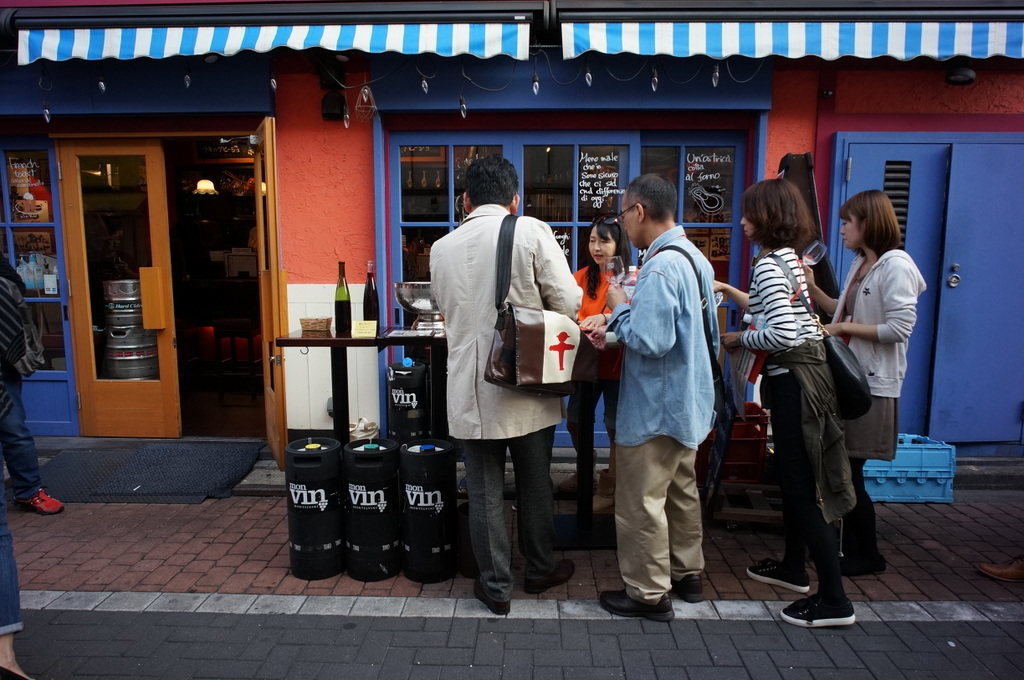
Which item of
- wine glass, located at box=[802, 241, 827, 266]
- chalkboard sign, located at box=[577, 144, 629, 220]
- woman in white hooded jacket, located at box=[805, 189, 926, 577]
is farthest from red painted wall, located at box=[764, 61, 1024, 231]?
wine glass, located at box=[802, 241, 827, 266]

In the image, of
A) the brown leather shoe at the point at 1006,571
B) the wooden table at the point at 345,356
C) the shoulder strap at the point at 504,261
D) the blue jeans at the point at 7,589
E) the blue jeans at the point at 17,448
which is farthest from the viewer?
the blue jeans at the point at 17,448

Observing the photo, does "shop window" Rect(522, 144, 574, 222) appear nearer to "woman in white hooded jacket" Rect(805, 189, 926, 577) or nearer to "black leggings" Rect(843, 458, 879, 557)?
"woman in white hooded jacket" Rect(805, 189, 926, 577)

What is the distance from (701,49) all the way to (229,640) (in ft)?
14.1

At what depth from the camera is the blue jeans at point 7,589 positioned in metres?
2.49

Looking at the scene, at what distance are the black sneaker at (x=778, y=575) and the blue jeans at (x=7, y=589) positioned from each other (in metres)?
3.28

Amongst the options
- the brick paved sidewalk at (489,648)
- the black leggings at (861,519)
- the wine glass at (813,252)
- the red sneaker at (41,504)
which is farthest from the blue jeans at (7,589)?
Answer: the black leggings at (861,519)

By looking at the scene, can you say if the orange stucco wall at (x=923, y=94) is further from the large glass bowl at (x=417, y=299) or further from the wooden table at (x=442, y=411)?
the large glass bowl at (x=417, y=299)

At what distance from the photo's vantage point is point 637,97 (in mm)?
4859

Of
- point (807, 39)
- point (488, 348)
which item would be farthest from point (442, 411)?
point (807, 39)

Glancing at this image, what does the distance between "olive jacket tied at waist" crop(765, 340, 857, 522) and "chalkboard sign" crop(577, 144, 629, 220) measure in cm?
257

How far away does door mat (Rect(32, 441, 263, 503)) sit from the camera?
4.58m

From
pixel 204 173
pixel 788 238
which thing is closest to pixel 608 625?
pixel 788 238

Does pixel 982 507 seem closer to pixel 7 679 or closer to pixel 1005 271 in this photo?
pixel 1005 271

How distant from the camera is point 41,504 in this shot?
4.31 meters
